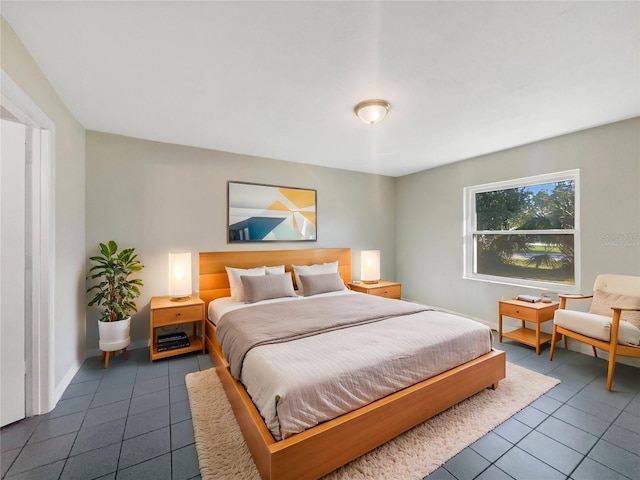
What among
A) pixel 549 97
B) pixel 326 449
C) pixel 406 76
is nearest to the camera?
pixel 326 449

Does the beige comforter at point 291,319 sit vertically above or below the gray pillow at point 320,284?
below

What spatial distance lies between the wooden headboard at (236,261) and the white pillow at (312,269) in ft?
0.56

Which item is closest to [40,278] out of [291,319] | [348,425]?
[291,319]

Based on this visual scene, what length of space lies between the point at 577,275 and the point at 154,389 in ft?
14.8

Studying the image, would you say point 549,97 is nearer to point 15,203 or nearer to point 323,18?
point 323,18

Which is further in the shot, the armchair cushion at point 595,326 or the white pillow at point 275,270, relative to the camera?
the white pillow at point 275,270

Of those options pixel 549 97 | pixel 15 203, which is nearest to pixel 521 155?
pixel 549 97

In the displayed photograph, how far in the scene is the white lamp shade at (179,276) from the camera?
10.6 ft

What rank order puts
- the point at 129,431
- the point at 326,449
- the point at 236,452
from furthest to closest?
the point at 129,431 < the point at 236,452 < the point at 326,449

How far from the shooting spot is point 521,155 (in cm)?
363

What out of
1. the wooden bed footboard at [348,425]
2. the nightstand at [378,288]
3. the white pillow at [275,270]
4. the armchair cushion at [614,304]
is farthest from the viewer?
the nightstand at [378,288]

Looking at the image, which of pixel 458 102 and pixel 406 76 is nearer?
pixel 406 76

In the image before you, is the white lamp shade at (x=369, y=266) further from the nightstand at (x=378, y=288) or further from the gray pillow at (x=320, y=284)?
the gray pillow at (x=320, y=284)

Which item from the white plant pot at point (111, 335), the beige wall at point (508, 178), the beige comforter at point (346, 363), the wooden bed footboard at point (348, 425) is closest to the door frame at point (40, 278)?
the white plant pot at point (111, 335)
